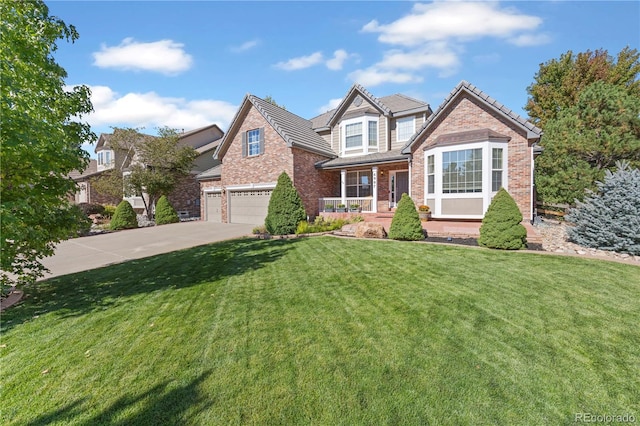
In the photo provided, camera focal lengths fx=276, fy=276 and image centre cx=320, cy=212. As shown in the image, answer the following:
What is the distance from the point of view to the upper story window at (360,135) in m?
17.6

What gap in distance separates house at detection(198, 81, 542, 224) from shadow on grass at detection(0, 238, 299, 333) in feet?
25.3

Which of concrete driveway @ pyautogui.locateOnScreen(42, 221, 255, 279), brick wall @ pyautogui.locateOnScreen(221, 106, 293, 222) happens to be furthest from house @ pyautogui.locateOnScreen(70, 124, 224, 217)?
concrete driveway @ pyautogui.locateOnScreen(42, 221, 255, 279)

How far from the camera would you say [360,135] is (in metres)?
17.9

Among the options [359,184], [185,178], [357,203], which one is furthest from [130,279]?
[185,178]

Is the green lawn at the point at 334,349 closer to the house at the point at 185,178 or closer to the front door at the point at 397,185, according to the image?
the front door at the point at 397,185

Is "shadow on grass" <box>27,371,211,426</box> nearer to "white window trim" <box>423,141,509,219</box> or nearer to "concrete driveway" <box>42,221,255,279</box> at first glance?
"concrete driveway" <box>42,221,255,279</box>

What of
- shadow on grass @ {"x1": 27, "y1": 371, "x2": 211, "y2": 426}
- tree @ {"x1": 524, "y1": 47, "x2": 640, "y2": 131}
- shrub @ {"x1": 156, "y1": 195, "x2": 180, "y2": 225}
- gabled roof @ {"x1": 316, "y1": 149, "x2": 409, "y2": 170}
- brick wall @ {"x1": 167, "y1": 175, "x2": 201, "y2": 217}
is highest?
tree @ {"x1": 524, "y1": 47, "x2": 640, "y2": 131}

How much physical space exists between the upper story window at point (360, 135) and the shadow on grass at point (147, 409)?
54.4 feet

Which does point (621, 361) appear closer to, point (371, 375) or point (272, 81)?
point (371, 375)

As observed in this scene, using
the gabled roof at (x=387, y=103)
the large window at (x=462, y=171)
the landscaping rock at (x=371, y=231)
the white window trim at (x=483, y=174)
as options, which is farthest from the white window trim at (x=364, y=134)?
the landscaping rock at (x=371, y=231)

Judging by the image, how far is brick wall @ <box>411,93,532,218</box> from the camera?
11.8 meters

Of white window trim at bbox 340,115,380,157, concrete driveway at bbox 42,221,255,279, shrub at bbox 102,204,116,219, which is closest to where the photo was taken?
concrete driveway at bbox 42,221,255,279

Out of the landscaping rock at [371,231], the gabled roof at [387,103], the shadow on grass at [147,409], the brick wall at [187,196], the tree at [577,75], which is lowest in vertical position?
the shadow on grass at [147,409]

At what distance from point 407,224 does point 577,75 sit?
2394 centimetres
